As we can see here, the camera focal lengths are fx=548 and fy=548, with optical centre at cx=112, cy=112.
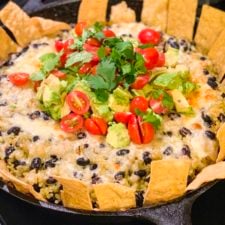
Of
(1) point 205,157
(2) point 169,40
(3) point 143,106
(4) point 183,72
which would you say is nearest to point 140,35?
(2) point 169,40

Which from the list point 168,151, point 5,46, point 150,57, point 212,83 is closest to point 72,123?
point 168,151

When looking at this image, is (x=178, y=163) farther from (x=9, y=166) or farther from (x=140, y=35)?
(x=140, y=35)

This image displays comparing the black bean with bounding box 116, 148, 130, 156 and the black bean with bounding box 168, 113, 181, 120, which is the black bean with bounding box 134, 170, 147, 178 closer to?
the black bean with bounding box 116, 148, 130, 156

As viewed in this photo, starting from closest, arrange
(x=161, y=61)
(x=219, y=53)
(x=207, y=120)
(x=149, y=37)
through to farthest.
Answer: (x=207, y=120)
(x=161, y=61)
(x=219, y=53)
(x=149, y=37)

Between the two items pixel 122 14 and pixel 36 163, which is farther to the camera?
pixel 122 14

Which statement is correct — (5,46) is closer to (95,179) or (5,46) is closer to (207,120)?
(95,179)

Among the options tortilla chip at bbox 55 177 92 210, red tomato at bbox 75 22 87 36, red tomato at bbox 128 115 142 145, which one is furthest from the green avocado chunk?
red tomato at bbox 75 22 87 36

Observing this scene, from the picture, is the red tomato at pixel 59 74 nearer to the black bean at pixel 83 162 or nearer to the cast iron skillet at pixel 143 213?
the black bean at pixel 83 162

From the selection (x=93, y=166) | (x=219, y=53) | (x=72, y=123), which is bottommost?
(x=93, y=166)
